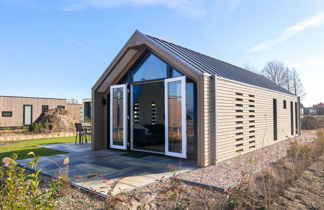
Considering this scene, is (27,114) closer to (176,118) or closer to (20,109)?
(20,109)

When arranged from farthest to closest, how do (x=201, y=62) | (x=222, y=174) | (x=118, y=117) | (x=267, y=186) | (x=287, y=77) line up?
(x=287, y=77)
(x=118, y=117)
(x=201, y=62)
(x=222, y=174)
(x=267, y=186)

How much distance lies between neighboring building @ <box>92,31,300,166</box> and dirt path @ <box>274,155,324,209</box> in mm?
1358

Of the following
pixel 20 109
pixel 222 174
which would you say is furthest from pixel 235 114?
pixel 20 109

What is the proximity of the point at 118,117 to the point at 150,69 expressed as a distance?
6.90ft

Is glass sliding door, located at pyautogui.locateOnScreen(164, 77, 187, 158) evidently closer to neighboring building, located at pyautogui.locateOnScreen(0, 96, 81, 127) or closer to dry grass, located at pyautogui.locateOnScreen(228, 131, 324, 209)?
dry grass, located at pyautogui.locateOnScreen(228, 131, 324, 209)

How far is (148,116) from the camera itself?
12211mm

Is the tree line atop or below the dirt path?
atop

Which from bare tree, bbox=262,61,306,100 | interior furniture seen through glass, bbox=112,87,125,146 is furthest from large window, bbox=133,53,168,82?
bare tree, bbox=262,61,306,100

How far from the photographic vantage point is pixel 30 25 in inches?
409

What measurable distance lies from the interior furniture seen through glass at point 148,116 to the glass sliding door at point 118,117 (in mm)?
411

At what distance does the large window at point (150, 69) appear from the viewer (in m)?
6.79

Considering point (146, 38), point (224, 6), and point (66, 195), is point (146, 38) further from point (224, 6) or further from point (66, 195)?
point (66, 195)

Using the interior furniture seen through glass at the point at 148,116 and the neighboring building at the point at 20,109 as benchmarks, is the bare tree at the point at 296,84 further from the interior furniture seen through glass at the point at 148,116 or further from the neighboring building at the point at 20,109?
the neighboring building at the point at 20,109

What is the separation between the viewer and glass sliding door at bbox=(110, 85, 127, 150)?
770 cm
